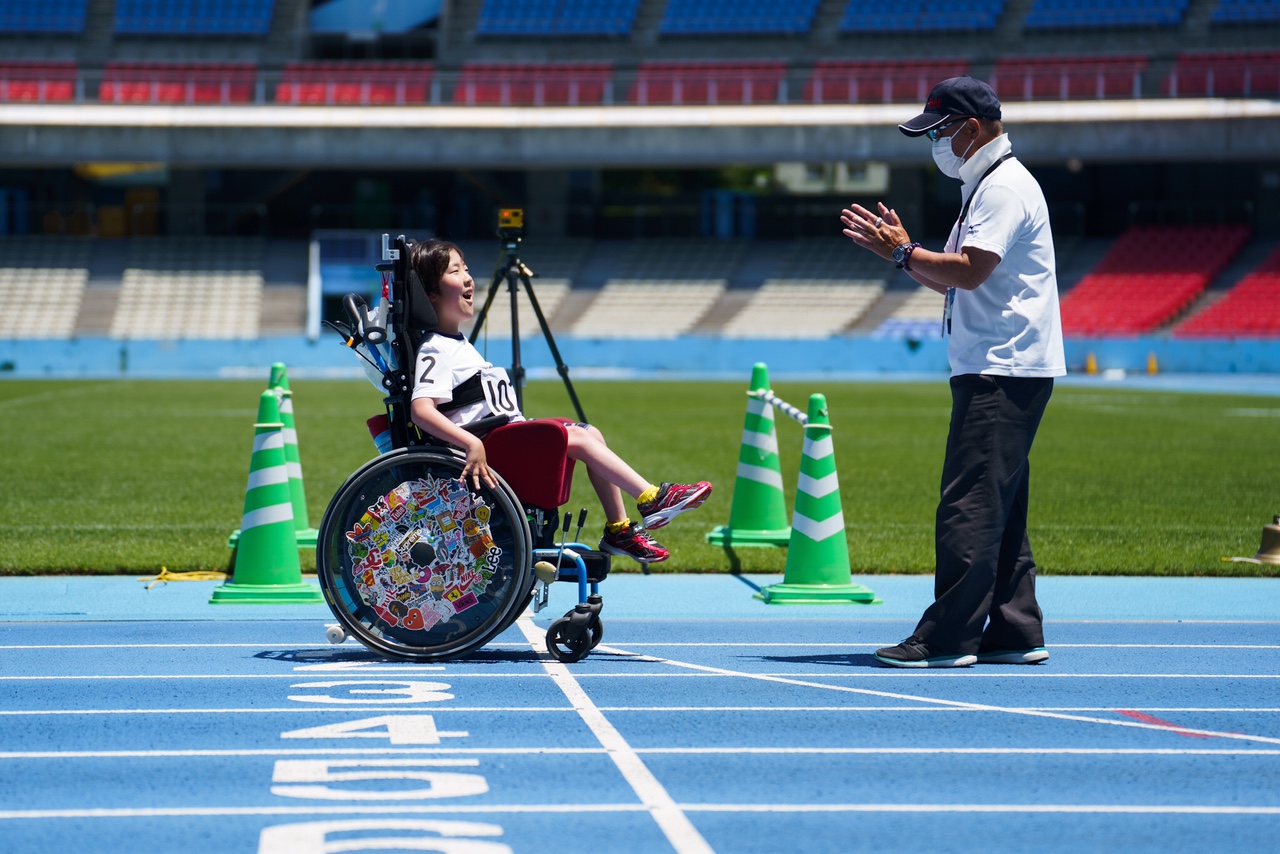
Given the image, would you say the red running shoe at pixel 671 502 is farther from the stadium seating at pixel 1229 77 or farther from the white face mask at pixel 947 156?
the stadium seating at pixel 1229 77

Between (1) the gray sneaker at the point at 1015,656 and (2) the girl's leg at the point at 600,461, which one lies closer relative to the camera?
(2) the girl's leg at the point at 600,461

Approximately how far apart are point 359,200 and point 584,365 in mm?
13705

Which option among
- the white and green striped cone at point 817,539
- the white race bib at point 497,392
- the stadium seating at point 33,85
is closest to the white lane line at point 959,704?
the white race bib at point 497,392

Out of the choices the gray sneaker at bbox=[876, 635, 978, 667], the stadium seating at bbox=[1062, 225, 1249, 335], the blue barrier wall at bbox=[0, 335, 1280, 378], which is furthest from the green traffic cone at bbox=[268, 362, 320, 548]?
the stadium seating at bbox=[1062, 225, 1249, 335]

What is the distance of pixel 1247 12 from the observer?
1923 inches

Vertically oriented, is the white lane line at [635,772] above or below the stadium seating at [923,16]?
below

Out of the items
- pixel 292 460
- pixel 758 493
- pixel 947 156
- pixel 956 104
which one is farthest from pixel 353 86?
pixel 956 104

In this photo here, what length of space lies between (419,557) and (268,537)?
2.08 metres

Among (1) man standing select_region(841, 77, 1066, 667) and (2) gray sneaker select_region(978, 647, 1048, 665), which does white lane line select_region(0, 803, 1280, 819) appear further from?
(2) gray sneaker select_region(978, 647, 1048, 665)

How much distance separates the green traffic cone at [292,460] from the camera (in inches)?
379

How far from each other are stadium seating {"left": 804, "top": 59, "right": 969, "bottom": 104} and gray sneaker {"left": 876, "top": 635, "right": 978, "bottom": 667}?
1652 inches

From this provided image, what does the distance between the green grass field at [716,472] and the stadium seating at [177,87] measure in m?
20.3

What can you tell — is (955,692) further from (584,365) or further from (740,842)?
(584,365)

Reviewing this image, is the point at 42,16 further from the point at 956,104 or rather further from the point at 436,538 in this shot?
the point at 956,104
